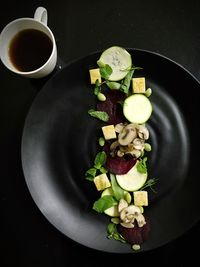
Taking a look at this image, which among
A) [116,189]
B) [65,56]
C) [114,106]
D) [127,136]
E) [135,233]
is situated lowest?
[135,233]

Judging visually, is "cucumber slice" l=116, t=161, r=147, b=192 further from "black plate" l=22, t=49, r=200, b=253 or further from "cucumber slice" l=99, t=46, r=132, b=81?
"cucumber slice" l=99, t=46, r=132, b=81

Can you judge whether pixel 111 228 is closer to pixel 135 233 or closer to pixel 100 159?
pixel 135 233

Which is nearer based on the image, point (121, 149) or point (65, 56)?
point (121, 149)

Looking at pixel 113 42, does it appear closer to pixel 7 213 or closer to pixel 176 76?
pixel 176 76

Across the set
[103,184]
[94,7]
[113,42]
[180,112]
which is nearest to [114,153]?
[103,184]

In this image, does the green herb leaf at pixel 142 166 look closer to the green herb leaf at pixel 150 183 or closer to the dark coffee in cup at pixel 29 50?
the green herb leaf at pixel 150 183

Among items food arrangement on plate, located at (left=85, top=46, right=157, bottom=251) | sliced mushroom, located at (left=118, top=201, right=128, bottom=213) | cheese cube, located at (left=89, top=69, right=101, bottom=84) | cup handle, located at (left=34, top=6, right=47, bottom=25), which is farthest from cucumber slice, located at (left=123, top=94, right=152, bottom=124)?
Answer: cup handle, located at (left=34, top=6, right=47, bottom=25)

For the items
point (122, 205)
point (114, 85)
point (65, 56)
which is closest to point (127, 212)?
point (122, 205)
